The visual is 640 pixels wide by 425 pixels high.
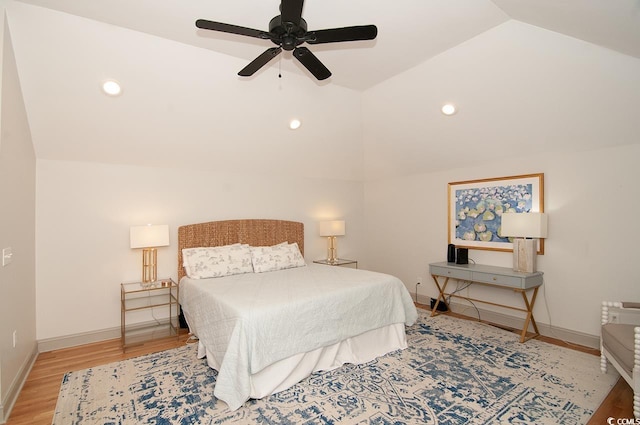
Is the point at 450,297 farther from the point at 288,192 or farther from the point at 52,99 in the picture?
the point at 52,99

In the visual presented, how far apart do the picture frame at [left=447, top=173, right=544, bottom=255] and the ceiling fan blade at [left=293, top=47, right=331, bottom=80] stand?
8.82 ft

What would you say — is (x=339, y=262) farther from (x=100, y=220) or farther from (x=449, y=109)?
(x=100, y=220)

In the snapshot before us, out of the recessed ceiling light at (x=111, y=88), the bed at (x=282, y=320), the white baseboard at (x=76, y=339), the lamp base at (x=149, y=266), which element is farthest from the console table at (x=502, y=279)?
the recessed ceiling light at (x=111, y=88)

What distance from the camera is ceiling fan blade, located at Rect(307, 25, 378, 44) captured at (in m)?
2.12

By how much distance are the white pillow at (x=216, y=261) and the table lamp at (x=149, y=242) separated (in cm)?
35

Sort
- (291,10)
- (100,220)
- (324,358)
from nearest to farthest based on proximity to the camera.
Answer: (291,10), (324,358), (100,220)

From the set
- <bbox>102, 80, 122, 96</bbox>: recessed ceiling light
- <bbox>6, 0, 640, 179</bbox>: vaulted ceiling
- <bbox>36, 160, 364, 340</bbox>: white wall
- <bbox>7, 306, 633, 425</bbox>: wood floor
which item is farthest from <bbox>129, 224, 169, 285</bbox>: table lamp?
<bbox>102, 80, 122, 96</bbox>: recessed ceiling light

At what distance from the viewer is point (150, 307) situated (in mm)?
3893

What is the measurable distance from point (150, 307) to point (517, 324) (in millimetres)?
4393

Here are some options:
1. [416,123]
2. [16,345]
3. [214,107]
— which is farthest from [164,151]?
[416,123]

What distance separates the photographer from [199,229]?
13.9 feet

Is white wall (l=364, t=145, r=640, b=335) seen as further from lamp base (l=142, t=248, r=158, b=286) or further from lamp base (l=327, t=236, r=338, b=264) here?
lamp base (l=142, t=248, r=158, b=286)

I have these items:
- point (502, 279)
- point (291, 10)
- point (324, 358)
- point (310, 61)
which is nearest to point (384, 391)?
point (324, 358)

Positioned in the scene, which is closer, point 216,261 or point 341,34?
point 341,34
